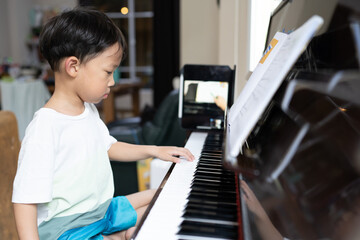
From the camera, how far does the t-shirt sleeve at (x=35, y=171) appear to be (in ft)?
2.56

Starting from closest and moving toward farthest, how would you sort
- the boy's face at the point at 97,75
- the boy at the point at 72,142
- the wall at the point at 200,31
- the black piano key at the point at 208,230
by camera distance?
the black piano key at the point at 208,230 → the boy at the point at 72,142 → the boy's face at the point at 97,75 → the wall at the point at 200,31

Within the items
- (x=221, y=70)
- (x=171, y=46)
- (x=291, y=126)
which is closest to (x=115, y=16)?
(x=171, y=46)

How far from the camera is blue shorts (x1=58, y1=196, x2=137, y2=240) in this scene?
89 cm

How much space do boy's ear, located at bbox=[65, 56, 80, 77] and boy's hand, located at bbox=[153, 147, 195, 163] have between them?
0.36 meters

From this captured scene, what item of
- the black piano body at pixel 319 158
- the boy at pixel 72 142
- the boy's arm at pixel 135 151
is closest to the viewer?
the black piano body at pixel 319 158

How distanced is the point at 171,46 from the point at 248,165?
425 cm

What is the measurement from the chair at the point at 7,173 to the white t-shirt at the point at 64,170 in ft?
1.01

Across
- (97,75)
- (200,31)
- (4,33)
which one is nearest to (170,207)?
(97,75)

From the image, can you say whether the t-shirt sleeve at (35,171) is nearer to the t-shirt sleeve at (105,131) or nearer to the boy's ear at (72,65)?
the boy's ear at (72,65)

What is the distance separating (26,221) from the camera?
770 millimetres

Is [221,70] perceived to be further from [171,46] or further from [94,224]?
[171,46]

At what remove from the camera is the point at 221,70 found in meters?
1.19

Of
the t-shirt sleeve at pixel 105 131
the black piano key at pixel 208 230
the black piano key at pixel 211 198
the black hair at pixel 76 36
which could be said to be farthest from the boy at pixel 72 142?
the black piano key at pixel 208 230

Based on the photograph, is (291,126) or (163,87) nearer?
(291,126)
